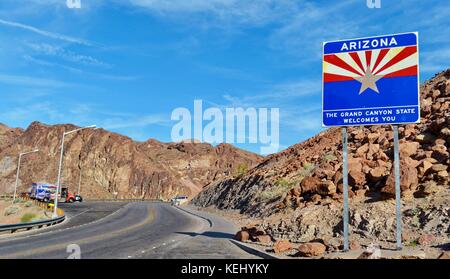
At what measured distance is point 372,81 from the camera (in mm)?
15789

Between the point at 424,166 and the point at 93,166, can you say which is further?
the point at 93,166

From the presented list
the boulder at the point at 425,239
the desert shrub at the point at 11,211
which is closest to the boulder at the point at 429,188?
the boulder at the point at 425,239

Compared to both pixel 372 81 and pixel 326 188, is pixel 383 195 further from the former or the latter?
pixel 372 81

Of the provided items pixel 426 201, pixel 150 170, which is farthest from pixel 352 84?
pixel 150 170

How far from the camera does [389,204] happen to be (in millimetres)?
18484

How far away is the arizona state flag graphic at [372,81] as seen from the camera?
15281 mm

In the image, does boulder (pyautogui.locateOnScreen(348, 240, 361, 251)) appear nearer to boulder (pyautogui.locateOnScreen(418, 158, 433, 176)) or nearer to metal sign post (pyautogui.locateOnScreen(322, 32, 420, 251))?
metal sign post (pyautogui.locateOnScreen(322, 32, 420, 251))

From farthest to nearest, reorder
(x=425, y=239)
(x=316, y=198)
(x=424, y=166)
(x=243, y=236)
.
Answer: (x=316, y=198) < (x=243, y=236) < (x=424, y=166) < (x=425, y=239)

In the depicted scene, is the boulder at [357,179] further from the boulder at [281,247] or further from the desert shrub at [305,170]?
the desert shrub at [305,170]

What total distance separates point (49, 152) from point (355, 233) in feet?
481

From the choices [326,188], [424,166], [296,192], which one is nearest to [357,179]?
[326,188]

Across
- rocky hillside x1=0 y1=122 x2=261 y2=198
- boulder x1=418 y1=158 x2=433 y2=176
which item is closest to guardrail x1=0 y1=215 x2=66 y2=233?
boulder x1=418 y1=158 x2=433 y2=176

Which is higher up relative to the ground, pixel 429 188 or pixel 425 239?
pixel 429 188
